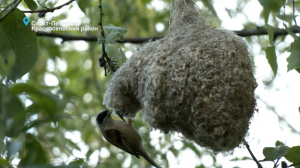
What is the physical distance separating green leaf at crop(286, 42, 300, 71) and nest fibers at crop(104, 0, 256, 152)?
0.25 metres

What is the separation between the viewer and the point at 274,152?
5.68 feet

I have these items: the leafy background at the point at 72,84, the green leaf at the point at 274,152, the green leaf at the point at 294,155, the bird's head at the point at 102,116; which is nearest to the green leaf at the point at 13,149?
the leafy background at the point at 72,84

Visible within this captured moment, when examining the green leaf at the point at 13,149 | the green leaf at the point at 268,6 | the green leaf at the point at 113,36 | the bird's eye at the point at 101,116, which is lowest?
the bird's eye at the point at 101,116

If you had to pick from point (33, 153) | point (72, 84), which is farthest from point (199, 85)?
point (72, 84)

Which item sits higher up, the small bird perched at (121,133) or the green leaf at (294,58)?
the green leaf at (294,58)

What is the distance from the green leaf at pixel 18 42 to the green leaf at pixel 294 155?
1.42m

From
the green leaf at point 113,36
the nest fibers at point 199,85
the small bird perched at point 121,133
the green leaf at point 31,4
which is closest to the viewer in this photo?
the nest fibers at point 199,85

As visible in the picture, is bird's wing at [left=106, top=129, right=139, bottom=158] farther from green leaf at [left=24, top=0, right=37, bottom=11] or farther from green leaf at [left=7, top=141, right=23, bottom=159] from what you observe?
green leaf at [left=7, top=141, right=23, bottom=159]

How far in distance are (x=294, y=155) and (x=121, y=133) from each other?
1.12 metres

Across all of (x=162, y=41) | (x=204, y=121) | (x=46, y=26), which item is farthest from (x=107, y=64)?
(x=46, y=26)

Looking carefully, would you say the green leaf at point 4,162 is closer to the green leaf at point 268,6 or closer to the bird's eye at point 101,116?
the green leaf at point 268,6

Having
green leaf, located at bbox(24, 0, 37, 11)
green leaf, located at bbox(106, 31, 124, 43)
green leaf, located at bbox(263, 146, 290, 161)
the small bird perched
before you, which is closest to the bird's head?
the small bird perched

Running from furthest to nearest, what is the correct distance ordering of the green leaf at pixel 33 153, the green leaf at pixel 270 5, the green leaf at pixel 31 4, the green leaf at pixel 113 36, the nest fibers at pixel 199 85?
the green leaf at pixel 31 4, the green leaf at pixel 113 36, the nest fibers at pixel 199 85, the green leaf at pixel 270 5, the green leaf at pixel 33 153

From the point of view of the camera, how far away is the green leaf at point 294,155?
5.73 ft
